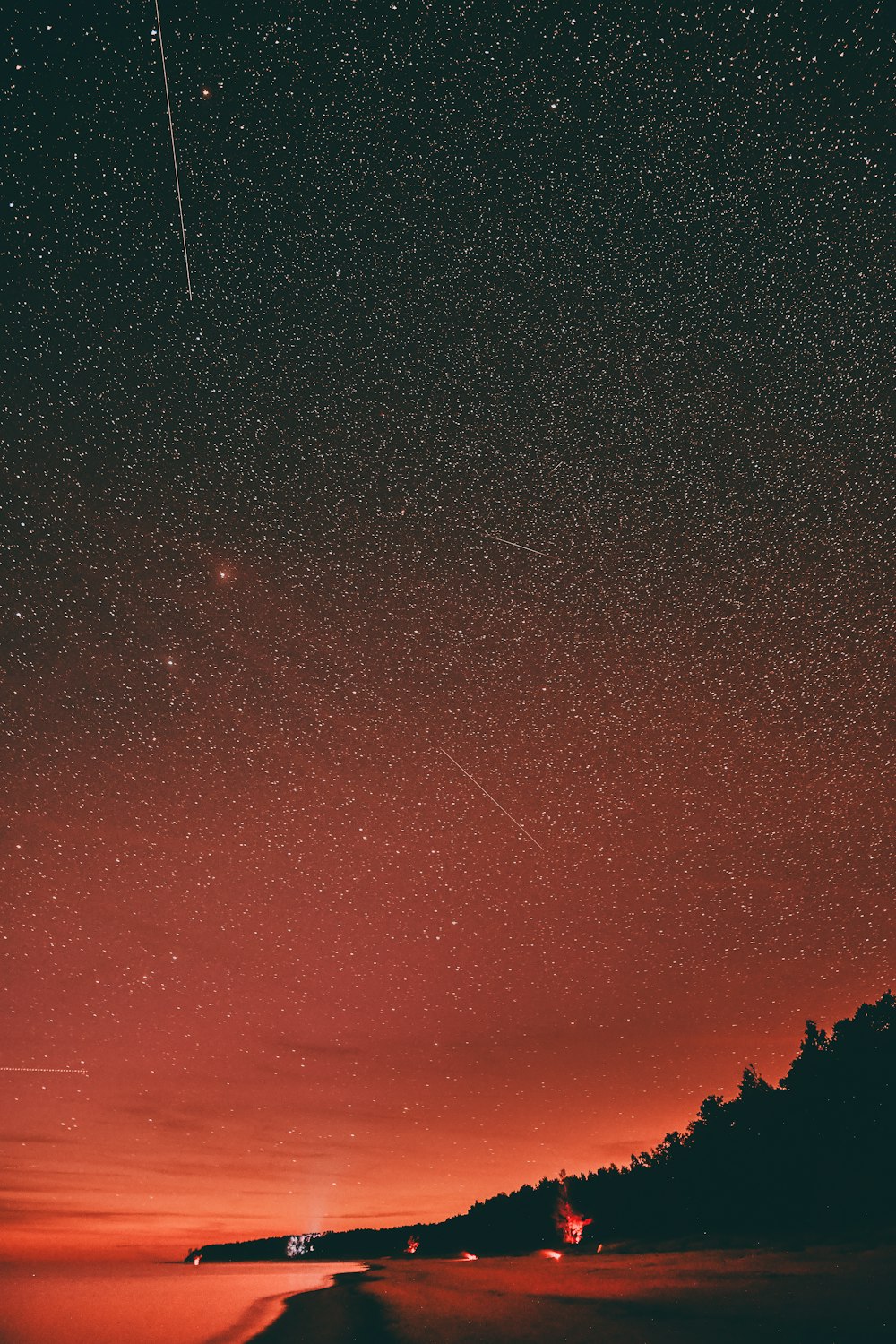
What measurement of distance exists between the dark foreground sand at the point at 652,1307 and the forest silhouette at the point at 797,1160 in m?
8.32

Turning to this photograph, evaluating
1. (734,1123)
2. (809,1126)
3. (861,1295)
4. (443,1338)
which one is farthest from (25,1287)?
(861,1295)

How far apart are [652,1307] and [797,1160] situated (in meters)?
29.9

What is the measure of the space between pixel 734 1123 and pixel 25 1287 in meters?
91.9

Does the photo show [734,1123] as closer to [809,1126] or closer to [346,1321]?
[809,1126]

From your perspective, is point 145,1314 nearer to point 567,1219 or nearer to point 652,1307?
point 567,1219

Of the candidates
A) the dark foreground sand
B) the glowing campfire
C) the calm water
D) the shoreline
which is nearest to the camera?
the dark foreground sand

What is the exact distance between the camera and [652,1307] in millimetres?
18891

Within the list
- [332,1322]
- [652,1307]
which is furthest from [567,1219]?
[652,1307]

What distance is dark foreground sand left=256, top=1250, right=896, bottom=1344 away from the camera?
14.7m

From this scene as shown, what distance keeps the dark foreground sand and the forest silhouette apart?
8324 millimetres

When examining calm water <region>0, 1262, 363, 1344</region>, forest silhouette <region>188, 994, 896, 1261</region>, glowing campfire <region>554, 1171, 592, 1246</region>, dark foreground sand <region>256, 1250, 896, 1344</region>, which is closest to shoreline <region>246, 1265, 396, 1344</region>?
dark foreground sand <region>256, 1250, 896, 1344</region>

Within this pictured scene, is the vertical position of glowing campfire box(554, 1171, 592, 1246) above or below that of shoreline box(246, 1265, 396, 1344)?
below

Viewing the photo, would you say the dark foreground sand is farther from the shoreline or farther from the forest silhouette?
the forest silhouette

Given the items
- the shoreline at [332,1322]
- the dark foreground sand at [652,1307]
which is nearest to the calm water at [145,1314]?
the shoreline at [332,1322]
